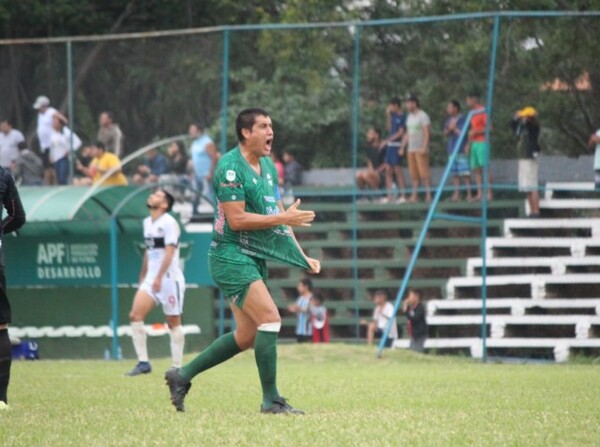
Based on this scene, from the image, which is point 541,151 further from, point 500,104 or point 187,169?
point 187,169

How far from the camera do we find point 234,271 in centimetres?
1011

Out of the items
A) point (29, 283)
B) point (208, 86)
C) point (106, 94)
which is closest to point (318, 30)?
point (208, 86)

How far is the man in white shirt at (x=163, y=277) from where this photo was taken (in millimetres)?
17297

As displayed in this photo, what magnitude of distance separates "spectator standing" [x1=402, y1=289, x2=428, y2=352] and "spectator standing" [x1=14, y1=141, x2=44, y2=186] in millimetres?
6683

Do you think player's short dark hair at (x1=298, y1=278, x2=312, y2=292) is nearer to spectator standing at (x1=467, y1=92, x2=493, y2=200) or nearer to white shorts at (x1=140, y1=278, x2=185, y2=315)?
spectator standing at (x1=467, y1=92, x2=493, y2=200)

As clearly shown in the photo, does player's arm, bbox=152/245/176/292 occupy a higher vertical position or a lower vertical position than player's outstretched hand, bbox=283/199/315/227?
lower

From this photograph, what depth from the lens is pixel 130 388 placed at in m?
14.1

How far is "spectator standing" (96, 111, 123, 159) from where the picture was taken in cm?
2347

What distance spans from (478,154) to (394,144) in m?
1.53

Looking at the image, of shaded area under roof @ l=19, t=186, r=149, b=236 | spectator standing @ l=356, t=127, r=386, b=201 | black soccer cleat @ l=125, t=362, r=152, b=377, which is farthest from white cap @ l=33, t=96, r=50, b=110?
black soccer cleat @ l=125, t=362, r=152, b=377

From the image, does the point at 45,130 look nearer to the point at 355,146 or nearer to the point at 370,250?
the point at 355,146

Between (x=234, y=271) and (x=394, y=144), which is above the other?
(x=394, y=144)

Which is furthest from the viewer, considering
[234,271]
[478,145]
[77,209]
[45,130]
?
[45,130]

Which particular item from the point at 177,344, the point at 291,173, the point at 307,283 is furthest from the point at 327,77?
the point at 177,344
